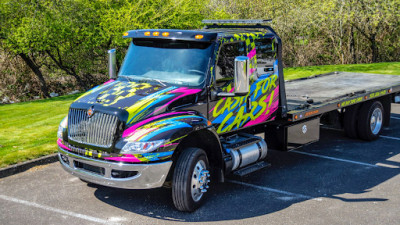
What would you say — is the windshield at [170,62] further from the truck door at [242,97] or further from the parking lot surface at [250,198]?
the parking lot surface at [250,198]

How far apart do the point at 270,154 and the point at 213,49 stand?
3308mm

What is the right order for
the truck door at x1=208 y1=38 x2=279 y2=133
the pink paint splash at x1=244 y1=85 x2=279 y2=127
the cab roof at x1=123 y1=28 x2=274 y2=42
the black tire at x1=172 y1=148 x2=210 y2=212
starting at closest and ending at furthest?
the black tire at x1=172 y1=148 x2=210 y2=212
the cab roof at x1=123 y1=28 x2=274 y2=42
the truck door at x1=208 y1=38 x2=279 y2=133
the pink paint splash at x1=244 y1=85 x2=279 y2=127

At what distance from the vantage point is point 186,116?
6598 mm

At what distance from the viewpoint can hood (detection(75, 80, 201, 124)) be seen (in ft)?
20.9

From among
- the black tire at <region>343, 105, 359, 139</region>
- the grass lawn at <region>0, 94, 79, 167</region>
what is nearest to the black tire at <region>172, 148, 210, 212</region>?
the grass lawn at <region>0, 94, 79, 167</region>

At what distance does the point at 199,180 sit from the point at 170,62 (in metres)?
1.81

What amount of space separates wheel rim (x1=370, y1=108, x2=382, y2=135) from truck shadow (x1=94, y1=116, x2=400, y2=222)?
1.08 meters

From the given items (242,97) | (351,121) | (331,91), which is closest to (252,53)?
(242,97)

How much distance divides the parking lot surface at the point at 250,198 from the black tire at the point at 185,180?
0.60 ft

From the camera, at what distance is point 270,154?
9.54 meters

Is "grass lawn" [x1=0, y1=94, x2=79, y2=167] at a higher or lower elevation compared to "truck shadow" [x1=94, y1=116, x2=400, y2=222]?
higher

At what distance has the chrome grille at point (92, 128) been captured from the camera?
20.5 feet

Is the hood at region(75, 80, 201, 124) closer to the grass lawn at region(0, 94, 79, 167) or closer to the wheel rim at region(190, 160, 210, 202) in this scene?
the wheel rim at region(190, 160, 210, 202)

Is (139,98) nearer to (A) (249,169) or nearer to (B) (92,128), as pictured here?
(B) (92,128)
